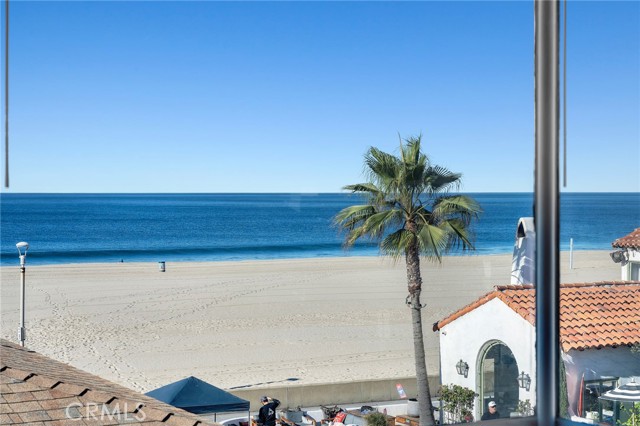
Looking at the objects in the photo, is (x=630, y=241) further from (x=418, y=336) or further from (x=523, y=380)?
(x=418, y=336)

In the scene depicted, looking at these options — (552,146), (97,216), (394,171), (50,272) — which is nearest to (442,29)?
(394,171)

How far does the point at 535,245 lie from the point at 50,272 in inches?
197

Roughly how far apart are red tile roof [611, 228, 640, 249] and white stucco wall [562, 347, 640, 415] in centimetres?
43

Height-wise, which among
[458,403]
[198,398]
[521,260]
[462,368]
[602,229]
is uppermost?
[602,229]

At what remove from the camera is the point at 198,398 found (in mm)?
3311

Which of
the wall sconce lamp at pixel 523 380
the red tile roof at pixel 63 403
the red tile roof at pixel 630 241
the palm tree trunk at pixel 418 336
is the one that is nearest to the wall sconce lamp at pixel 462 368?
the palm tree trunk at pixel 418 336

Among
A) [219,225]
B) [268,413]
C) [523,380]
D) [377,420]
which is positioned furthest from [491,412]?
[219,225]

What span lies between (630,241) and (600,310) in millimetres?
309

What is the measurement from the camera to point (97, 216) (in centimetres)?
897

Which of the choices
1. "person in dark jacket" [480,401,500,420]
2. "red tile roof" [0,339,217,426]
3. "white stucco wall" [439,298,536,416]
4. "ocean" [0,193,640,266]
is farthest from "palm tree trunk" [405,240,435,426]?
"red tile roof" [0,339,217,426]

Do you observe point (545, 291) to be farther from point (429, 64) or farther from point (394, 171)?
point (429, 64)

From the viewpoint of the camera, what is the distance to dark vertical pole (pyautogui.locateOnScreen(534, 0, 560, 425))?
4.97 ft

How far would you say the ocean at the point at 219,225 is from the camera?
2.54 meters

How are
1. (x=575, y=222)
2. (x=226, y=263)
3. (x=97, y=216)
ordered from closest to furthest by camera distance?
1. (x=575, y=222)
2. (x=97, y=216)
3. (x=226, y=263)
